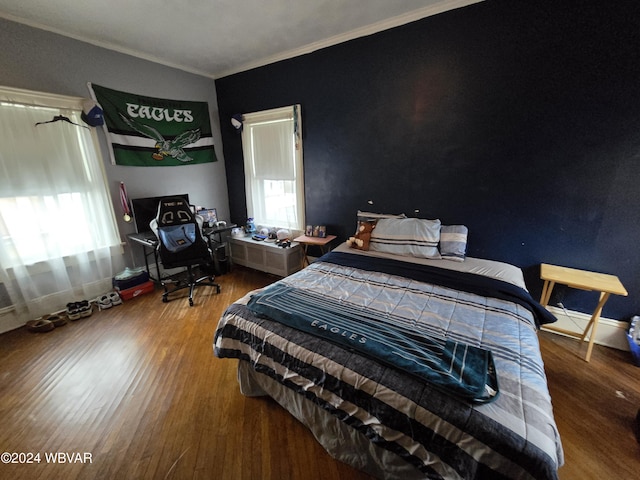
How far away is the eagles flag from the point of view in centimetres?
281

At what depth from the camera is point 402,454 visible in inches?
40.5

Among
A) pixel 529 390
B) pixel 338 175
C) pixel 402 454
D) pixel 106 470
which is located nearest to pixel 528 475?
pixel 529 390

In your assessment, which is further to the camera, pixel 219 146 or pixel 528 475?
pixel 219 146

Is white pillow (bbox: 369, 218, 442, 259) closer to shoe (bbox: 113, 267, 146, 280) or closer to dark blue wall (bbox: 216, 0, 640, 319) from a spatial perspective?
dark blue wall (bbox: 216, 0, 640, 319)

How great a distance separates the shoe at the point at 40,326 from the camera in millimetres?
2342

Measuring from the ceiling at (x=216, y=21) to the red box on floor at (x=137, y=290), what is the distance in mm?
2604

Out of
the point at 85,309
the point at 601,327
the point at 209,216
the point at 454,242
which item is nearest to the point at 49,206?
the point at 85,309

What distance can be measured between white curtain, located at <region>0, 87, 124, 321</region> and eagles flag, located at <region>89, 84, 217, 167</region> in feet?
0.76

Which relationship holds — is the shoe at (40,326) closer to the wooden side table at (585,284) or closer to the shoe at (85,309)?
the shoe at (85,309)

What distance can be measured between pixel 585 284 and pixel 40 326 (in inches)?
183

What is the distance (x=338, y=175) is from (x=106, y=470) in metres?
2.95

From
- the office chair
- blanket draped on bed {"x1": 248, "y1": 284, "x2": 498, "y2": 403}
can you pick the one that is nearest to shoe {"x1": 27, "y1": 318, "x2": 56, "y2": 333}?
the office chair

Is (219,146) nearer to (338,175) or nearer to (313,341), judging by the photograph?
(338,175)

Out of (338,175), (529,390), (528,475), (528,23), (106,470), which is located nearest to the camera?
(528,475)
